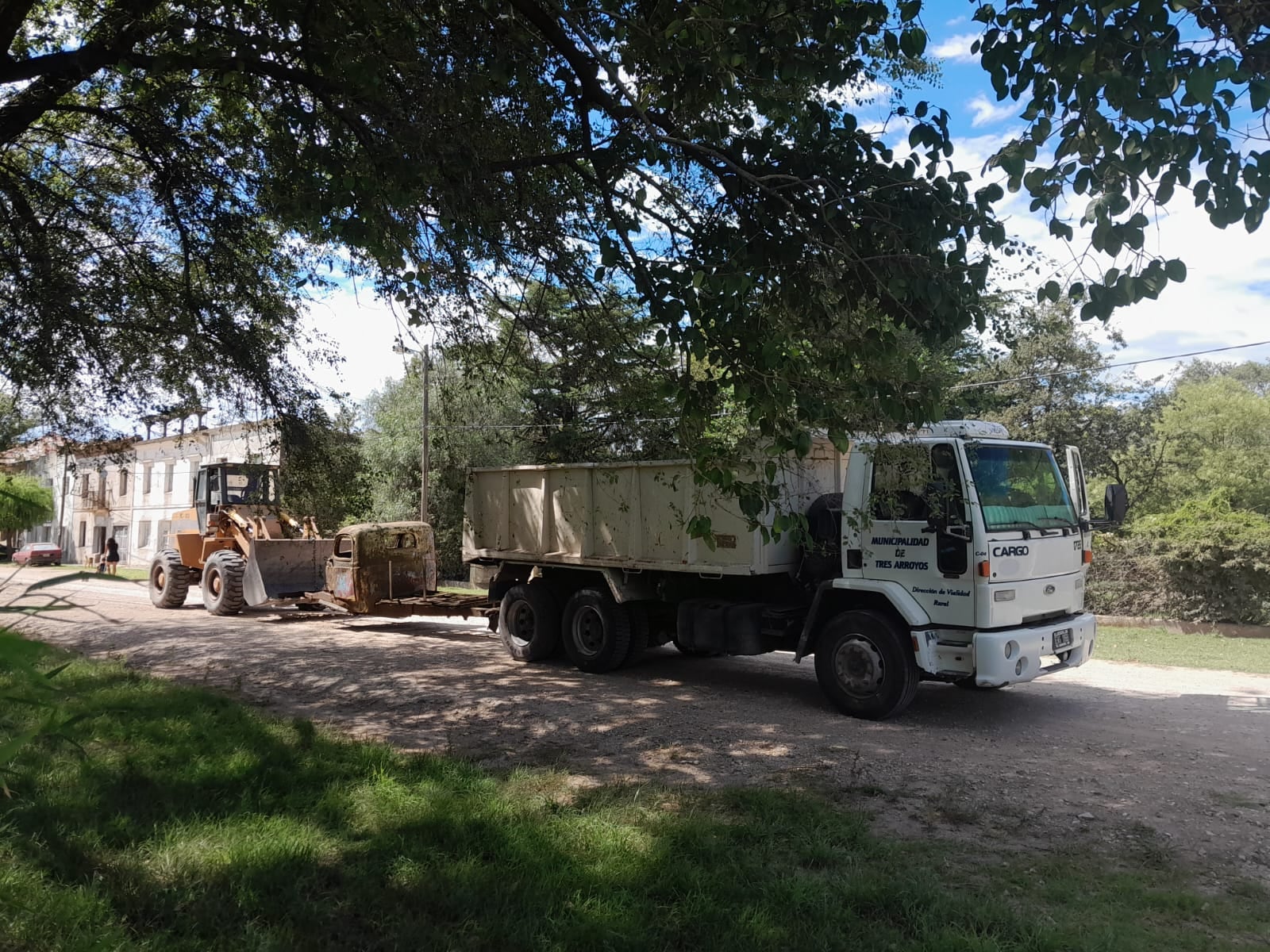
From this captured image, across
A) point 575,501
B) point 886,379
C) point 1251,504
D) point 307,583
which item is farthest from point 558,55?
point 1251,504

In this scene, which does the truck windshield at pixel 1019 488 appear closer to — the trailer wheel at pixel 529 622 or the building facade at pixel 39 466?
the trailer wheel at pixel 529 622

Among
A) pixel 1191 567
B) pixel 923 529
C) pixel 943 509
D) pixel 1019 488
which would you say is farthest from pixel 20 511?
pixel 1191 567

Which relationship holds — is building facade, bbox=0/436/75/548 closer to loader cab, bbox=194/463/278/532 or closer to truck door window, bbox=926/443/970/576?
loader cab, bbox=194/463/278/532

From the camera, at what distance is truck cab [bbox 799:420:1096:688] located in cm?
727

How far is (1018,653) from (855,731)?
150 centimetres

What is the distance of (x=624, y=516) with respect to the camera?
9.87m

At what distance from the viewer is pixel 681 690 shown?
9328 mm

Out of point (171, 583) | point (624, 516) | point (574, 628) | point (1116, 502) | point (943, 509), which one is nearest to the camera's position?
point (943, 509)

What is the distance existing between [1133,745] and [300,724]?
21.8 feet

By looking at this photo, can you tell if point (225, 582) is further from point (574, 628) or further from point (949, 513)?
point (949, 513)

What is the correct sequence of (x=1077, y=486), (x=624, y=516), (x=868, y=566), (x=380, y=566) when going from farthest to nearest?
(x=380, y=566)
(x=624, y=516)
(x=1077, y=486)
(x=868, y=566)

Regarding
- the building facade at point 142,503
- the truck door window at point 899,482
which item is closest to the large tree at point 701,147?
the truck door window at point 899,482

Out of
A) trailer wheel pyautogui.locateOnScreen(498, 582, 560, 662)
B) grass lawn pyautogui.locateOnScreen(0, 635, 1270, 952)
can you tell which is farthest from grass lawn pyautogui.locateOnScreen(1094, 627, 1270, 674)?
grass lawn pyautogui.locateOnScreen(0, 635, 1270, 952)

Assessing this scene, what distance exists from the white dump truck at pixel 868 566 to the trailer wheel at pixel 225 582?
8615 mm
